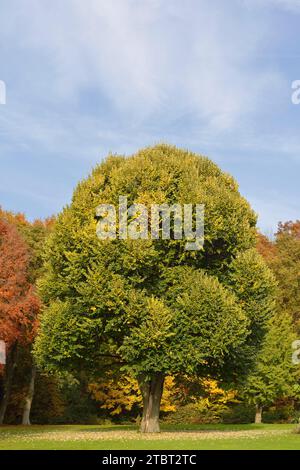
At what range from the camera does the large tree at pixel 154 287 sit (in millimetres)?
30906

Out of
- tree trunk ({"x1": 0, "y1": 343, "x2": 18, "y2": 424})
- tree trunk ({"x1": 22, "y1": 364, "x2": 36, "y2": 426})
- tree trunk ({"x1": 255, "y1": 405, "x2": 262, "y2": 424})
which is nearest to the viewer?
tree trunk ({"x1": 0, "y1": 343, "x2": 18, "y2": 424})

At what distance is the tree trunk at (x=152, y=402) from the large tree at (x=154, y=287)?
0.06 meters

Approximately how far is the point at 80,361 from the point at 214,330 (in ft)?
25.9

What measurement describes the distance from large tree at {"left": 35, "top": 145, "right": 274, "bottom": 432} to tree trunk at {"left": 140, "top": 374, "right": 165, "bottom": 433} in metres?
0.06

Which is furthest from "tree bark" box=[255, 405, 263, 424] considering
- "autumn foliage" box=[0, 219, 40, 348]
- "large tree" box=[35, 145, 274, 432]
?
"large tree" box=[35, 145, 274, 432]

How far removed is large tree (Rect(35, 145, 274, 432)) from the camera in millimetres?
30906

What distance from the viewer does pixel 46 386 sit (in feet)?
176

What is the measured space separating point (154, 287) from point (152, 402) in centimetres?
650

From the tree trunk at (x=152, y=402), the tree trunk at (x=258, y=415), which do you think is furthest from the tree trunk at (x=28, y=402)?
the tree trunk at (x=258, y=415)

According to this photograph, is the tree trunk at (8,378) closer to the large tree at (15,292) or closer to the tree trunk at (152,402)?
the large tree at (15,292)

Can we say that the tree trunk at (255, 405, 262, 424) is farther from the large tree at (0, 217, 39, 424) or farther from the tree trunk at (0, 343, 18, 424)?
the large tree at (0, 217, 39, 424)

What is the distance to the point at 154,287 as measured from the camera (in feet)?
107
